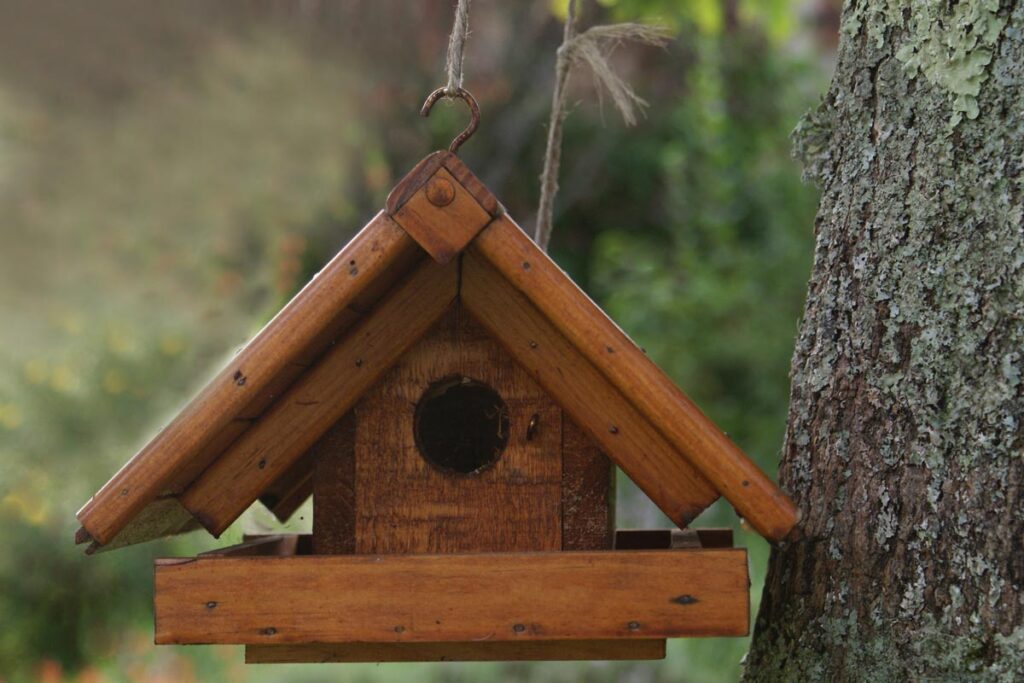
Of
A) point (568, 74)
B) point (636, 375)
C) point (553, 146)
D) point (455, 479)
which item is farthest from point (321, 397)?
point (568, 74)

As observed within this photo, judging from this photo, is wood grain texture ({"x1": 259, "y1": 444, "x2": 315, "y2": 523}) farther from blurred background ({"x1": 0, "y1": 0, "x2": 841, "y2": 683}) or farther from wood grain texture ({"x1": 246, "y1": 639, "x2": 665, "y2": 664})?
blurred background ({"x1": 0, "y1": 0, "x2": 841, "y2": 683})

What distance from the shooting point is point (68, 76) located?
923cm

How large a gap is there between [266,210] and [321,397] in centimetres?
618

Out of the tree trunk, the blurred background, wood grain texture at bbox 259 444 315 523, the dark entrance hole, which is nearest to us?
the tree trunk

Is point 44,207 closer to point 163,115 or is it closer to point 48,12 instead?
point 163,115

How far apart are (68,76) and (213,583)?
28.0ft

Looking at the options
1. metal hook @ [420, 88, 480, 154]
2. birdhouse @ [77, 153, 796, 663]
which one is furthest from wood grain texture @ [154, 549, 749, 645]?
metal hook @ [420, 88, 480, 154]

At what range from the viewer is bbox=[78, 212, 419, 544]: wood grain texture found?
154cm

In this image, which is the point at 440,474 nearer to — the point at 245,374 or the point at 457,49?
the point at 245,374

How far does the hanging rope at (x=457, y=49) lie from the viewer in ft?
5.12

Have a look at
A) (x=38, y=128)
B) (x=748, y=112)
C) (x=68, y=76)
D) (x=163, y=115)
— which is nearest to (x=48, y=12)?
(x=68, y=76)

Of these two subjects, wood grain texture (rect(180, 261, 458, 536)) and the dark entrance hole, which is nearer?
wood grain texture (rect(180, 261, 458, 536))

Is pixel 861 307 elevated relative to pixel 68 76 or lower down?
lower down

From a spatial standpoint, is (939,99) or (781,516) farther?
(939,99)
